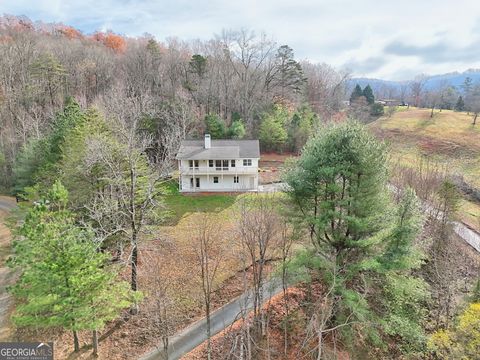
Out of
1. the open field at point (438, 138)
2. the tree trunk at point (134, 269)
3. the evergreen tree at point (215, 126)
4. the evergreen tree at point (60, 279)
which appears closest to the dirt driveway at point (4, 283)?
the evergreen tree at point (60, 279)

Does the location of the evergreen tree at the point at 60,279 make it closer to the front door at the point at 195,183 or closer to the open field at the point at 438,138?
the front door at the point at 195,183

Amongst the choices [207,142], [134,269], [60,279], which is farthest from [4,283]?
[207,142]

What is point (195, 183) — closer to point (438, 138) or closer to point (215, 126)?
point (215, 126)

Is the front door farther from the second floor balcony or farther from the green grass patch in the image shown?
the green grass patch

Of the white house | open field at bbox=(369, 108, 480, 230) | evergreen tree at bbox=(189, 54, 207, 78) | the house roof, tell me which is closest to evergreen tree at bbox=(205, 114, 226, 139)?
the house roof

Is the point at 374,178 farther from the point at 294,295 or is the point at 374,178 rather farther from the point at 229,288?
the point at 229,288

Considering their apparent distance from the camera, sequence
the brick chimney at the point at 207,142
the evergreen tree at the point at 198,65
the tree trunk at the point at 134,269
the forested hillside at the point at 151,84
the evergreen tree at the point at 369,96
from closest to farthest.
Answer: the tree trunk at the point at 134,269
the brick chimney at the point at 207,142
the forested hillside at the point at 151,84
the evergreen tree at the point at 198,65
the evergreen tree at the point at 369,96

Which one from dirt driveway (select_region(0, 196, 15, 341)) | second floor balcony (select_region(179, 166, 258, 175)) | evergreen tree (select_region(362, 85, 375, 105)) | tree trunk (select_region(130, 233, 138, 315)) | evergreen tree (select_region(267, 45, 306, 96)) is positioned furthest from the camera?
evergreen tree (select_region(362, 85, 375, 105))
